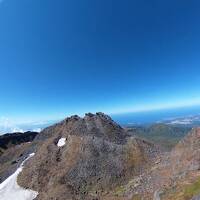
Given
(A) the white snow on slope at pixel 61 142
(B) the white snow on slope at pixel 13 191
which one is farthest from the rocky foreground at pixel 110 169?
(B) the white snow on slope at pixel 13 191

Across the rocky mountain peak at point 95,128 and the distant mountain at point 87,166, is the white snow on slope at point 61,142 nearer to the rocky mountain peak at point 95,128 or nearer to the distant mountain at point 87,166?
the distant mountain at point 87,166

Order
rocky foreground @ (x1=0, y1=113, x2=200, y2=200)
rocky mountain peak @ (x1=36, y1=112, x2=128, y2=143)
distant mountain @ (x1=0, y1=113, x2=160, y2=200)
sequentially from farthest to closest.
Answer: rocky mountain peak @ (x1=36, y1=112, x2=128, y2=143) < distant mountain @ (x1=0, y1=113, x2=160, y2=200) < rocky foreground @ (x1=0, y1=113, x2=200, y2=200)

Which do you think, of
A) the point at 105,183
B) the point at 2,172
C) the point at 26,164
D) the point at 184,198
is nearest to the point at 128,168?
the point at 105,183

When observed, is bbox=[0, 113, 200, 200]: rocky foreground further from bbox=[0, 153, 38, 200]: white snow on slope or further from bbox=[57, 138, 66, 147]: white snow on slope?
bbox=[0, 153, 38, 200]: white snow on slope

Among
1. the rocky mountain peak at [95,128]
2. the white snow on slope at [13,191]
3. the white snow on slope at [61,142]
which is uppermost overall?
the rocky mountain peak at [95,128]

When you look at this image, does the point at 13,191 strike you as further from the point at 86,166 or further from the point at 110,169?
the point at 110,169

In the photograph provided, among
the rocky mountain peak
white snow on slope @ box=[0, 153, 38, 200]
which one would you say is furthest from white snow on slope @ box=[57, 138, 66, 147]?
white snow on slope @ box=[0, 153, 38, 200]
